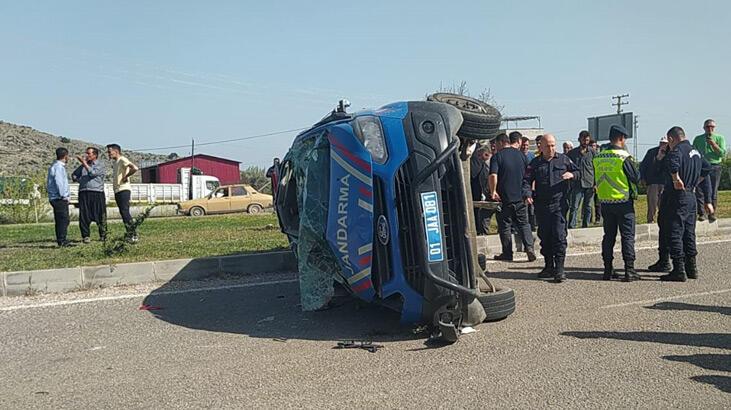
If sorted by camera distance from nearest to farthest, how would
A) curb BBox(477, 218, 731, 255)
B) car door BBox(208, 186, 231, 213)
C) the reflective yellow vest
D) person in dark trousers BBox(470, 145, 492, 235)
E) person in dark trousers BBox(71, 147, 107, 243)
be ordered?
the reflective yellow vest → curb BBox(477, 218, 731, 255) → person in dark trousers BBox(470, 145, 492, 235) → person in dark trousers BBox(71, 147, 107, 243) → car door BBox(208, 186, 231, 213)

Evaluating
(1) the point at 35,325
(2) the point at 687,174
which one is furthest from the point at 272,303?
(2) the point at 687,174

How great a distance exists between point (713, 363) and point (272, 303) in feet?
13.6

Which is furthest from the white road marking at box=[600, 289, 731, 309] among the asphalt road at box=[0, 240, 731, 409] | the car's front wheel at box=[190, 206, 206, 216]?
the car's front wheel at box=[190, 206, 206, 216]

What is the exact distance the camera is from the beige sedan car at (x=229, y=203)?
89.7 ft

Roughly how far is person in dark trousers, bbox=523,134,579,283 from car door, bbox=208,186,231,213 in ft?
70.3

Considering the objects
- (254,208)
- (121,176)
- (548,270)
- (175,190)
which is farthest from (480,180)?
(175,190)

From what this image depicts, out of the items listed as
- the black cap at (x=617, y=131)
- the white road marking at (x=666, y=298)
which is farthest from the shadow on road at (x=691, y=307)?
the black cap at (x=617, y=131)

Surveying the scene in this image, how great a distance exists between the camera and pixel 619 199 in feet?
25.4

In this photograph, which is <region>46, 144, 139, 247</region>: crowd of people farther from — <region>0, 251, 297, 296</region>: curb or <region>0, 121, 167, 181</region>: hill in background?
<region>0, 121, 167, 181</region>: hill in background

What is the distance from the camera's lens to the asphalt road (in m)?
3.97

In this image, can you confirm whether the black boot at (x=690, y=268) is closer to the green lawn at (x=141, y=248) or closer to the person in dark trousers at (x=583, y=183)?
the person in dark trousers at (x=583, y=183)

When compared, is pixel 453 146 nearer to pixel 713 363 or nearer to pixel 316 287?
pixel 316 287

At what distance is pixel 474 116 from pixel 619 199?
3144 mm

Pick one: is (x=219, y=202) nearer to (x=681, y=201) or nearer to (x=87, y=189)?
(x=87, y=189)
